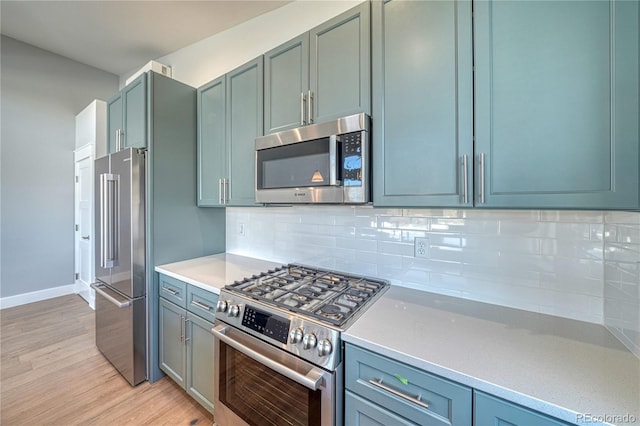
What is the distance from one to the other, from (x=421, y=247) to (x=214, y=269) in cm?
149

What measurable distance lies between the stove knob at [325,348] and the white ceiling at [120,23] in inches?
101

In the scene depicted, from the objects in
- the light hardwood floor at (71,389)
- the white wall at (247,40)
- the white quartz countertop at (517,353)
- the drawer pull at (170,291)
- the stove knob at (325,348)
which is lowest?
the light hardwood floor at (71,389)

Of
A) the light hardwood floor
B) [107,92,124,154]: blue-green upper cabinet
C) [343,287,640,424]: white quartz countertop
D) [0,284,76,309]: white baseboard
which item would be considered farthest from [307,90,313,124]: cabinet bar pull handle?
[0,284,76,309]: white baseboard

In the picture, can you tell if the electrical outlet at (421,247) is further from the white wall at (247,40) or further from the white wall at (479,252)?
the white wall at (247,40)

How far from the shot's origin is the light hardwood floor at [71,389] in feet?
5.59

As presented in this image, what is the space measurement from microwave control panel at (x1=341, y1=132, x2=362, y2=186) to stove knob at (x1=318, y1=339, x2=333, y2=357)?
74 cm

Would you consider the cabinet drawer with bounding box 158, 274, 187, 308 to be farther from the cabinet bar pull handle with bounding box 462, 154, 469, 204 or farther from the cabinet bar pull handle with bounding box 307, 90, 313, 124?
the cabinet bar pull handle with bounding box 462, 154, 469, 204

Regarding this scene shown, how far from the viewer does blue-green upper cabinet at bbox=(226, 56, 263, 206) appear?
1822 mm

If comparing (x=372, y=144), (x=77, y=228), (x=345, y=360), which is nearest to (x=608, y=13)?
(x=372, y=144)

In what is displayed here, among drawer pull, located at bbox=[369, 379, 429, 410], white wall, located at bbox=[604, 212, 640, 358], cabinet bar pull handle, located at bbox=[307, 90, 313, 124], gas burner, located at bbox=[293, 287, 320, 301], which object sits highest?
cabinet bar pull handle, located at bbox=[307, 90, 313, 124]

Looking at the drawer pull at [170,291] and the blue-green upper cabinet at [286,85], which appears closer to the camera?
the blue-green upper cabinet at [286,85]

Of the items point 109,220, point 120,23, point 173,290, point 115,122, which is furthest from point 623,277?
point 120,23

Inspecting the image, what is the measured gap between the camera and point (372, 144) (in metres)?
1.31

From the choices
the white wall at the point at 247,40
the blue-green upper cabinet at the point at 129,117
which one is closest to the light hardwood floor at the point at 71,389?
the blue-green upper cabinet at the point at 129,117
